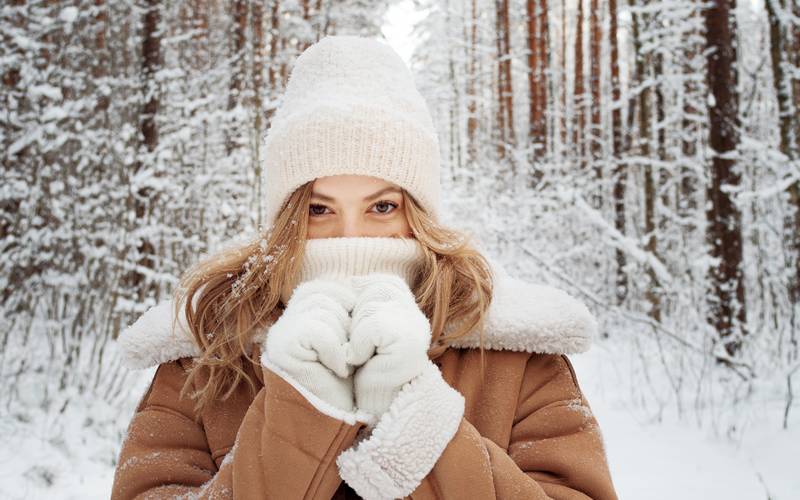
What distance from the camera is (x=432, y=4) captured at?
22938 mm

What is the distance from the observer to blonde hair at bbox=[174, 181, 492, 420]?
166cm

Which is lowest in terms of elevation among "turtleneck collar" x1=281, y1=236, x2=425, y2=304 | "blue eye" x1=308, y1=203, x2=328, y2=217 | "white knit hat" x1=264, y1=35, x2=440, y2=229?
"turtleneck collar" x1=281, y1=236, x2=425, y2=304

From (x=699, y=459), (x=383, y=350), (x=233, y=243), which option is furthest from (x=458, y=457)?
(x=699, y=459)

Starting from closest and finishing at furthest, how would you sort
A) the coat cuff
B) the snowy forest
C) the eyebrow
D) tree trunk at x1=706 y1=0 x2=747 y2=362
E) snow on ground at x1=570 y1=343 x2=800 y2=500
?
the coat cuff < the eyebrow < snow on ground at x1=570 y1=343 x2=800 y2=500 < the snowy forest < tree trunk at x1=706 y1=0 x2=747 y2=362

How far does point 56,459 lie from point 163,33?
7.31 meters

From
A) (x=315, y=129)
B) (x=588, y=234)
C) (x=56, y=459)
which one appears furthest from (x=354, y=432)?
(x=588, y=234)

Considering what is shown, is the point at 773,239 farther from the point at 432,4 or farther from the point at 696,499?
the point at 432,4

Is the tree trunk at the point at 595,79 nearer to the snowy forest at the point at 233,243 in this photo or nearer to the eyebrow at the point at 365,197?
the snowy forest at the point at 233,243

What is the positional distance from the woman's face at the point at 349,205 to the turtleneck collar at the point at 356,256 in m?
0.04

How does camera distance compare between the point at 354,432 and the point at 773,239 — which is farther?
the point at 773,239

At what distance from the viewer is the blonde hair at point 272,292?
5.45 ft

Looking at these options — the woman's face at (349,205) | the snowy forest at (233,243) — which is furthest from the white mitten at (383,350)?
the snowy forest at (233,243)

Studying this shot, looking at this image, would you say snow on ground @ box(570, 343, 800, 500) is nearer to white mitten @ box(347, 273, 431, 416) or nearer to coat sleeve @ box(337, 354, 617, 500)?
coat sleeve @ box(337, 354, 617, 500)

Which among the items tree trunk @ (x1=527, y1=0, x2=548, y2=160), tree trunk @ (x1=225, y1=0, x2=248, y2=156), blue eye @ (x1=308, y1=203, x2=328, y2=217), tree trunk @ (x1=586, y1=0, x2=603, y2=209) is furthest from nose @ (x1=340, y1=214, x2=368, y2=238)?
tree trunk @ (x1=527, y1=0, x2=548, y2=160)
